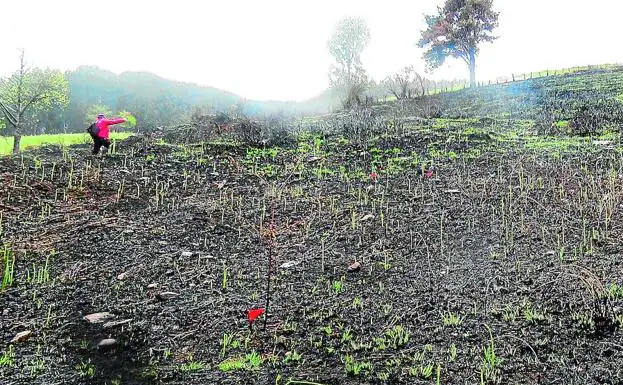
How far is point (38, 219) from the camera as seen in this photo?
5777 mm

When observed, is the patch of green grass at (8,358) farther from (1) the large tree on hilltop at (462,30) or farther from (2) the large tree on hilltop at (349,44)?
(2) the large tree on hilltop at (349,44)

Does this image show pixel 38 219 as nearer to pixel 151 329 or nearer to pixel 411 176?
pixel 151 329

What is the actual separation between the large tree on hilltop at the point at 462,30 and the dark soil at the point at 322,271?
20997 mm

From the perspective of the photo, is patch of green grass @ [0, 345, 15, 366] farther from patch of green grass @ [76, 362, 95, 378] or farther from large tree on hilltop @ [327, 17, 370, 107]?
large tree on hilltop @ [327, 17, 370, 107]

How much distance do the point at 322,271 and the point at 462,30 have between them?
26.0 m

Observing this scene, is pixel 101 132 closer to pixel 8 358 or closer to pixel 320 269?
pixel 320 269

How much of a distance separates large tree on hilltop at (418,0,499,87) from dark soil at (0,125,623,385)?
68.9 feet

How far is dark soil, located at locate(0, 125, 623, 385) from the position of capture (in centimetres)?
312

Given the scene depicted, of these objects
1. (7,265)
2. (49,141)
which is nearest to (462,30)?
(49,141)

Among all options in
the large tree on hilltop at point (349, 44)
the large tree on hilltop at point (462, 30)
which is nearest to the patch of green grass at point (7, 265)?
the large tree on hilltop at point (462, 30)

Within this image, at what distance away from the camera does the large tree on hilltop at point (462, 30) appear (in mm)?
26797

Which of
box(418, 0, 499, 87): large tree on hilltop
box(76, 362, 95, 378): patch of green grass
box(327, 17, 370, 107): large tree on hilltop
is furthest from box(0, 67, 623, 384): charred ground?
box(327, 17, 370, 107): large tree on hilltop


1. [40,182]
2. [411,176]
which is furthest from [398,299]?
[40,182]

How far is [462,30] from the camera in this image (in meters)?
26.9
